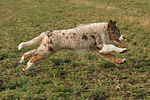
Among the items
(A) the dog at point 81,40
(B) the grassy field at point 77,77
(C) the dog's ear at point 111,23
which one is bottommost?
(B) the grassy field at point 77,77

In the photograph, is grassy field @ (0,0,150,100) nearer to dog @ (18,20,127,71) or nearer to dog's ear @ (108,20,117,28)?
dog @ (18,20,127,71)

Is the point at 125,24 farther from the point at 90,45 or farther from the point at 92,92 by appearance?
the point at 92,92

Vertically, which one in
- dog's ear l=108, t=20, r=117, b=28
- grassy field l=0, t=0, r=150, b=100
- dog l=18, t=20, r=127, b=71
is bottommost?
grassy field l=0, t=0, r=150, b=100

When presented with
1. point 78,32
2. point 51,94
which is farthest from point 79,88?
point 78,32

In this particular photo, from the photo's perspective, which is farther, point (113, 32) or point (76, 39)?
point (113, 32)

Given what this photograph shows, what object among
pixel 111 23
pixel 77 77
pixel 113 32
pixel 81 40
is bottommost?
pixel 77 77

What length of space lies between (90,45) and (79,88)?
1159 mm

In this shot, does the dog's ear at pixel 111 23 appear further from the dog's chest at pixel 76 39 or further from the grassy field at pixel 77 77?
the grassy field at pixel 77 77

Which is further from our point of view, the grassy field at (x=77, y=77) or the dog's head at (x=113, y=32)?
the dog's head at (x=113, y=32)

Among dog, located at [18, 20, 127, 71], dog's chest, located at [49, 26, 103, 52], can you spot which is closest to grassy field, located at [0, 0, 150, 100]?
dog, located at [18, 20, 127, 71]

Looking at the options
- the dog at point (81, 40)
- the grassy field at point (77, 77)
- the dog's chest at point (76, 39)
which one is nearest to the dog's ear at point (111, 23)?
the dog at point (81, 40)

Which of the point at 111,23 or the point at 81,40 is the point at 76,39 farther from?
the point at 111,23

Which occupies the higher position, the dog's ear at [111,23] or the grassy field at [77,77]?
the dog's ear at [111,23]

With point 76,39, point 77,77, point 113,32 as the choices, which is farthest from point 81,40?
point 77,77
